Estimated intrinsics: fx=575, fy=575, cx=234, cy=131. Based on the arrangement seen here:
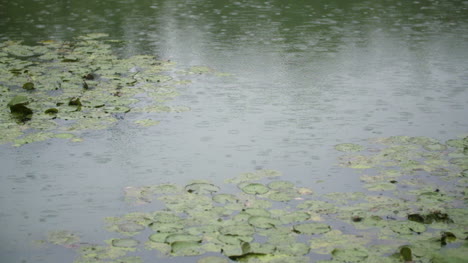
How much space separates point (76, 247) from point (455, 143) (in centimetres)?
280

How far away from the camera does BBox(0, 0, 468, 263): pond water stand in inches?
143

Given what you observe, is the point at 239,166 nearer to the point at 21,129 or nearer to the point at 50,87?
the point at 21,129

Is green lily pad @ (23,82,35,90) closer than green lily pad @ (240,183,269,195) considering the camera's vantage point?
No

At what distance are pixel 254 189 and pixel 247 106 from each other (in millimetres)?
1762

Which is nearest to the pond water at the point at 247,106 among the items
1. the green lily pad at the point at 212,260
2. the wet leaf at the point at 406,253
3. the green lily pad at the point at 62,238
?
the green lily pad at the point at 62,238

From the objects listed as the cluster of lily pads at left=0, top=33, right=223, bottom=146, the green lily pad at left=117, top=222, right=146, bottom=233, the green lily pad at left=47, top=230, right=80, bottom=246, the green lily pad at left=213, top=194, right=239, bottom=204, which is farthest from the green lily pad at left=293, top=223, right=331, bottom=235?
the cluster of lily pads at left=0, top=33, right=223, bottom=146

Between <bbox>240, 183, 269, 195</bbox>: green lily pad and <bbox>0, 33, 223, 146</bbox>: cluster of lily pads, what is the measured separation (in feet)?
4.94

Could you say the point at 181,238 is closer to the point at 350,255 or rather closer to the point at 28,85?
the point at 350,255

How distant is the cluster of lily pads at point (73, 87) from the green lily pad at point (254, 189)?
4.94ft

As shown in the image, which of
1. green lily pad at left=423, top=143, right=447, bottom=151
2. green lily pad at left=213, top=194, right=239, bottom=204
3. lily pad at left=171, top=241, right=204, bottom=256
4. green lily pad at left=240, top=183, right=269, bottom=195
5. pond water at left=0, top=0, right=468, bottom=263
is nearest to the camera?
lily pad at left=171, top=241, right=204, bottom=256

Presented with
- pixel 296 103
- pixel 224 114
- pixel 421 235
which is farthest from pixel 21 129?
pixel 421 235

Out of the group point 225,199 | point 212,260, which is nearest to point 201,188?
point 225,199

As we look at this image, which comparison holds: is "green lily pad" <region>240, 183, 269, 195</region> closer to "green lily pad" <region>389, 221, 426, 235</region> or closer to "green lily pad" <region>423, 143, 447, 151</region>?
"green lily pad" <region>389, 221, 426, 235</region>

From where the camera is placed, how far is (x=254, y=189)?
3.52 m
